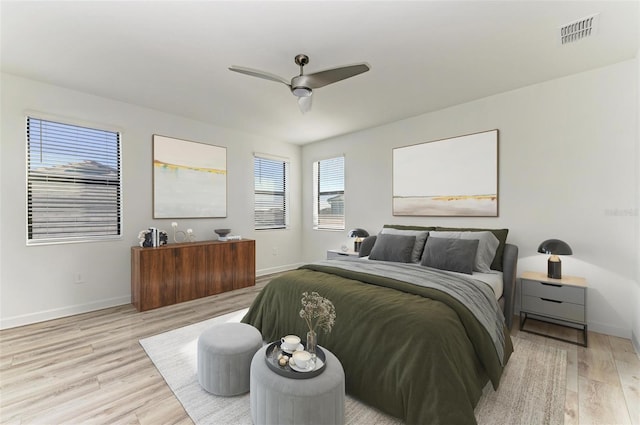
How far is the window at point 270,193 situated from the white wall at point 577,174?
325 cm

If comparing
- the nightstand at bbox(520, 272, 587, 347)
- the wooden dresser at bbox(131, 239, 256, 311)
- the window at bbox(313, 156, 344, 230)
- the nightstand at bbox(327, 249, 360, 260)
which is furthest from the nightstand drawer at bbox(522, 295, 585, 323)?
the wooden dresser at bbox(131, 239, 256, 311)

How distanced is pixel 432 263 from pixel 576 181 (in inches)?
69.4

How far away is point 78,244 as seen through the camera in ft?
11.5

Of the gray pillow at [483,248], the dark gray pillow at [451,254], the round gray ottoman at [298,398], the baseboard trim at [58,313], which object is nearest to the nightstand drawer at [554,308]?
the gray pillow at [483,248]

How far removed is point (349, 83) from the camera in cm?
314

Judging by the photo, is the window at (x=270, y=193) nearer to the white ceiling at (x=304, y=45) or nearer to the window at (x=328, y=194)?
the window at (x=328, y=194)

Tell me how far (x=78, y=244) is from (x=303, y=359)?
355 cm

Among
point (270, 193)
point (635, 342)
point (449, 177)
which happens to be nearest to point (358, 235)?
point (449, 177)

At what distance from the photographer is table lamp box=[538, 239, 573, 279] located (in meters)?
2.75

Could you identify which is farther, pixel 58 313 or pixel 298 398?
pixel 58 313

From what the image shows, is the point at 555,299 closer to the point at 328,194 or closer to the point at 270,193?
the point at 328,194

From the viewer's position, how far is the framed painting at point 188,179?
4.16m

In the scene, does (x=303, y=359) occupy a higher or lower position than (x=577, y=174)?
lower

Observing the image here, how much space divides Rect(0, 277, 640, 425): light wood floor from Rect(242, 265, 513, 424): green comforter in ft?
2.01
